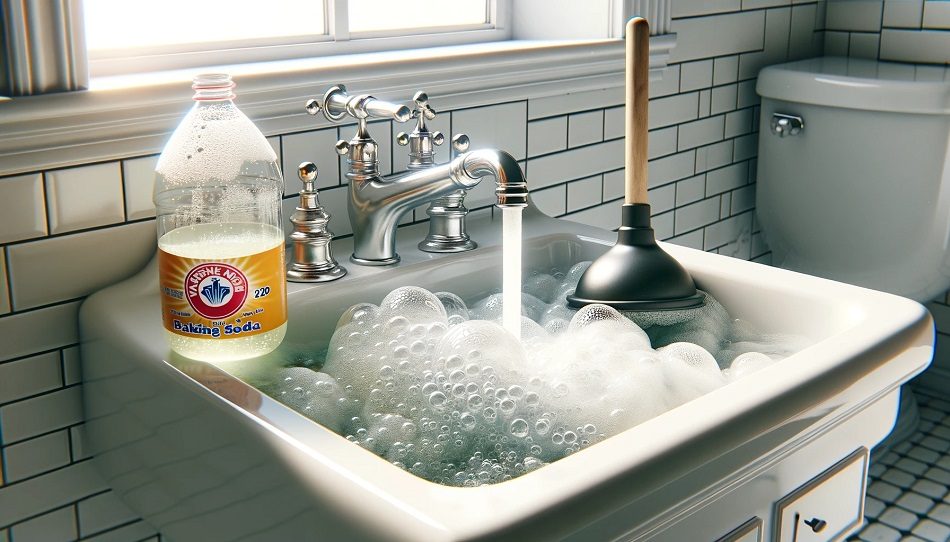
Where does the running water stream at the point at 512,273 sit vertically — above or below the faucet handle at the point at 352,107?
below

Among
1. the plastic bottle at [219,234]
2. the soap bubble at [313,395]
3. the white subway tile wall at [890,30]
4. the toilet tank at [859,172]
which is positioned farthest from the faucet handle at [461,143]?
the white subway tile wall at [890,30]

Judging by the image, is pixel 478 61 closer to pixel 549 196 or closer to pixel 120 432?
pixel 549 196

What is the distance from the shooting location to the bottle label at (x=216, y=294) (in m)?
0.84

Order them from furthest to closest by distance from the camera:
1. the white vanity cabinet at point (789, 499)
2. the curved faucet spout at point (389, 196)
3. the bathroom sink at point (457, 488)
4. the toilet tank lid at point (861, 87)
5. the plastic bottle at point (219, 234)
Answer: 1. the toilet tank lid at point (861, 87)
2. the curved faucet spout at point (389, 196)
3. the plastic bottle at point (219, 234)
4. the white vanity cabinet at point (789, 499)
5. the bathroom sink at point (457, 488)

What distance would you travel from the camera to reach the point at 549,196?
1.53 m

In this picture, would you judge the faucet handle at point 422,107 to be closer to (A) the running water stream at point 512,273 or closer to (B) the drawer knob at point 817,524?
(A) the running water stream at point 512,273

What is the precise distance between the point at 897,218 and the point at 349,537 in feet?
5.21

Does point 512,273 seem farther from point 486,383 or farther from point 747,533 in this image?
point 747,533

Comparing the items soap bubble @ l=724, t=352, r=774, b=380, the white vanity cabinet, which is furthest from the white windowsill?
the white vanity cabinet

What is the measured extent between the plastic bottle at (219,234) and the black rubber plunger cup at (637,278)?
14.2 inches

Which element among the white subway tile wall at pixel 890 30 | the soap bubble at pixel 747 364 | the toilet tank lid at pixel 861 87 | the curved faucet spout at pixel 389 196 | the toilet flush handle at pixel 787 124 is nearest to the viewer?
the soap bubble at pixel 747 364

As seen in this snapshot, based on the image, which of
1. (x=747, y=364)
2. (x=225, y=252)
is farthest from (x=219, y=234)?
(x=747, y=364)

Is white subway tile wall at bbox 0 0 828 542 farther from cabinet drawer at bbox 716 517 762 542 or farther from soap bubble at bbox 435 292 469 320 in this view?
cabinet drawer at bbox 716 517 762 542

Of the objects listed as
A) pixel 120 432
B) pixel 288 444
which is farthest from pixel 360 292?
pixel 288 444
